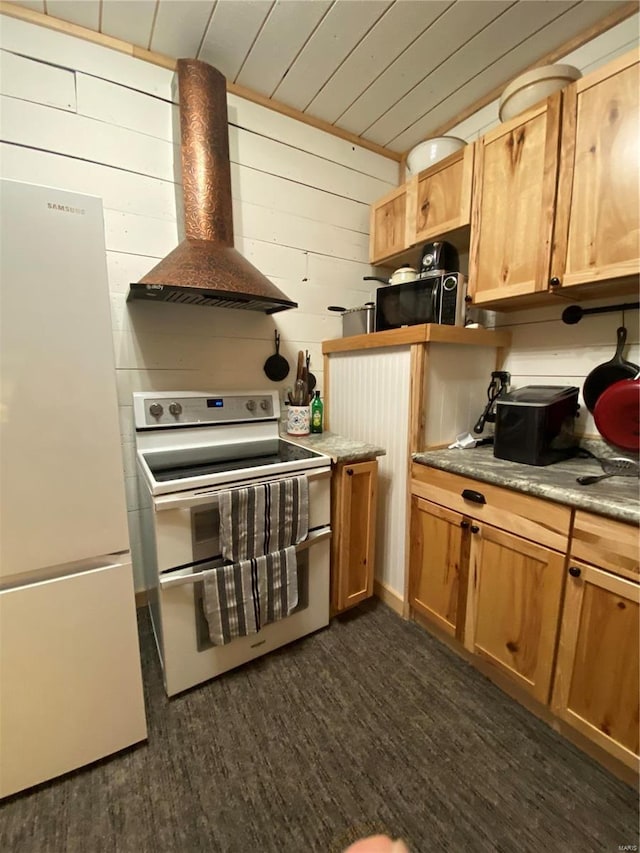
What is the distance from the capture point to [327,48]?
1.55 m

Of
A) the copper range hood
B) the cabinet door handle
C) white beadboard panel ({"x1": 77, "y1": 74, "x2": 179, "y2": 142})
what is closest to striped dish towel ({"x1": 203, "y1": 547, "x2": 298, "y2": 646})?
the cabinet door handle

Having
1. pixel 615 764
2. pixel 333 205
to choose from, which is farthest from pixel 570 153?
pixel 615 764

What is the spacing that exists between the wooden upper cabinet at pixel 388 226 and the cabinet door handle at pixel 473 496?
1.40 m

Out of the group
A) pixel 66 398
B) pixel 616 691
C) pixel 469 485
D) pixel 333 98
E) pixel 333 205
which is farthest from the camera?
pixel 333 205

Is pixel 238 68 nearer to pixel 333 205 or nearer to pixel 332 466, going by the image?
pixel 333 205

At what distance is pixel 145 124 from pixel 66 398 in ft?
4.84

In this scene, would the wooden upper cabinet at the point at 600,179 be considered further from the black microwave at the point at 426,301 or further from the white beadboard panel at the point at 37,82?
the white beadboard panel at the point at 37,82

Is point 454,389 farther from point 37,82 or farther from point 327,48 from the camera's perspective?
point 37,82

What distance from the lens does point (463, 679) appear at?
1.45m

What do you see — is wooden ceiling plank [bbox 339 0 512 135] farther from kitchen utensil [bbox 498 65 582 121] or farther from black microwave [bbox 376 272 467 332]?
black microwave [bbox 376 272 467 332]

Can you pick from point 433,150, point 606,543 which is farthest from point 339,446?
point 433,150

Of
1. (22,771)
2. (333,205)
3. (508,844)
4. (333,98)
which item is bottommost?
(508,844)

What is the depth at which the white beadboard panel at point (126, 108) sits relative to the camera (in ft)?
4.91

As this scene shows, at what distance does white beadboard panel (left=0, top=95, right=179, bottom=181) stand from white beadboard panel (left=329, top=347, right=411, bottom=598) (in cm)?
129
